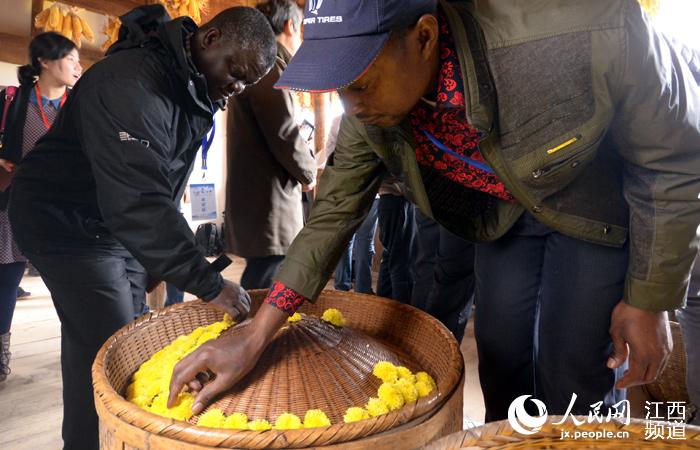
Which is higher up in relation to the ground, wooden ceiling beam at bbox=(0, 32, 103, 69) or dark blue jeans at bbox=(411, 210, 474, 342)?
wooden ceiling beam at bbox=(0, 32, 103, 69)

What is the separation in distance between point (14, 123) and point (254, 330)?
211cm

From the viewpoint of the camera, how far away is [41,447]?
5.92ft

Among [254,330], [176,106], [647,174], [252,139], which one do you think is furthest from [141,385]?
[252,139]

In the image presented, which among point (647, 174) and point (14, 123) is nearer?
point (647, 174)

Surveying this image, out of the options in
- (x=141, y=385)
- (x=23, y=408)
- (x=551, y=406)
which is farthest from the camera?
(x=23, y=408)

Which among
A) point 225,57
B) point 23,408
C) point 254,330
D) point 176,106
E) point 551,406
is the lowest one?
point 23,408

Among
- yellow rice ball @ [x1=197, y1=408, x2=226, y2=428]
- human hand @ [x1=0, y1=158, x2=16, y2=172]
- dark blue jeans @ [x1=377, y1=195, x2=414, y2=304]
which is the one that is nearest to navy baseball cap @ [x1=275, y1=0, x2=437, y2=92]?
yellow rice ball @ [x1=197, y1=408, x2=226, y2=428]

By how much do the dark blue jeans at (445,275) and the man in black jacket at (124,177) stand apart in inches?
28.3

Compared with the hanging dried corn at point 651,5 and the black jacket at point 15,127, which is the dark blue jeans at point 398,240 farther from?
the hanging dried corn at point 651,5

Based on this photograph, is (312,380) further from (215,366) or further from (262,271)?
(262,271)

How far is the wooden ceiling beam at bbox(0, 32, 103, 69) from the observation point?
16.4 ft

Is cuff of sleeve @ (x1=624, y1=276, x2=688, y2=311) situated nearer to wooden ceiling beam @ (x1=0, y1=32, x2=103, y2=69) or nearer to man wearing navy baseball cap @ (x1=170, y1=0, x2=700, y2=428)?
man wearing navy baseball cap @ (x1=170, y1=0, x2=700, y2=428)

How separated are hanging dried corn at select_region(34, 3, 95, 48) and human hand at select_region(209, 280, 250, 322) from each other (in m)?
3.05

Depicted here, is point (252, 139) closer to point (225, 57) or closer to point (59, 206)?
point (225, 57)
